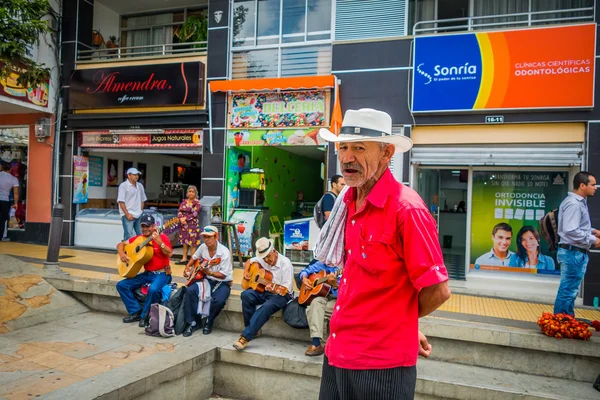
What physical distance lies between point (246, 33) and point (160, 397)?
7.47 metres

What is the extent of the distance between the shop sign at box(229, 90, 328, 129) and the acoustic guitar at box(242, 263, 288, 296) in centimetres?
406

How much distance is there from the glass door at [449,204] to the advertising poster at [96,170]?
25.9 feet

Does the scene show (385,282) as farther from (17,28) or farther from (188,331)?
(17,28)

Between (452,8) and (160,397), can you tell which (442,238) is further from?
(160,397)

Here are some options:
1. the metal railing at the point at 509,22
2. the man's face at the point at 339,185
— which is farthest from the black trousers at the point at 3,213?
the metal railing at the point at 509,22

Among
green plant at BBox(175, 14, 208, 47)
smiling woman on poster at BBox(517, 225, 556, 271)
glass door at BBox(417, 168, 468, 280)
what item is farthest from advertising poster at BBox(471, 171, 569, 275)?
green plant at BBox(175, 14, 208, 47)

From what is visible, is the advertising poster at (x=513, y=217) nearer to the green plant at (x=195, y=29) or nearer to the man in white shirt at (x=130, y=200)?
the man in white shirt at (x=130, y=200)

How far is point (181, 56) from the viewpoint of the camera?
10055mm

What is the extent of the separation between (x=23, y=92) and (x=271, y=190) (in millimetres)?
6011

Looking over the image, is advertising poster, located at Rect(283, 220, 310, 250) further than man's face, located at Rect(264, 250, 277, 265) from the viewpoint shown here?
Yes

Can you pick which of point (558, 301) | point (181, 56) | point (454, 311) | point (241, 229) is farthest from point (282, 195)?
point (558, 301)

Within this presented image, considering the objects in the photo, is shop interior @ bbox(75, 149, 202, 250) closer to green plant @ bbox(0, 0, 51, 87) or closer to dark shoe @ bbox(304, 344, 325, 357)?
green plant @ bbox(0, 0, 51, 87)

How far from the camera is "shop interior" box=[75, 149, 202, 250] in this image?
1063cm

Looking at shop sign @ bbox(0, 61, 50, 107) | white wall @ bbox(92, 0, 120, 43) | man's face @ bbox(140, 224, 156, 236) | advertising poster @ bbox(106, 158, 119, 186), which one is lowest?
man's face @ bbox(140, 224, 156, 236)
